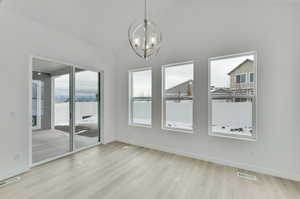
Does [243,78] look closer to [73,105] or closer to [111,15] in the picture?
→ [111,15]

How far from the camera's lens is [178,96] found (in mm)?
3965

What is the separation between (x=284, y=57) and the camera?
8.78 ft

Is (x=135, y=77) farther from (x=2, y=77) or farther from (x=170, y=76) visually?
(x=2, y=77)

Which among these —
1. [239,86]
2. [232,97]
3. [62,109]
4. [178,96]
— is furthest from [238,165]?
[62,109]

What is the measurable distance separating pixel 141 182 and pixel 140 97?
2.63 meters

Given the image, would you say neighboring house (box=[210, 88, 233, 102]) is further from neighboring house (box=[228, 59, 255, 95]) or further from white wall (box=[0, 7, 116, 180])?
white wall (box=[0, 7, 116, 180])

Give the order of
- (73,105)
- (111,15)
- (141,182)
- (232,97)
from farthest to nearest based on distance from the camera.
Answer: (73,105), (111,15), (232,97), (141,182)

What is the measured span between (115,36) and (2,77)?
2.88m

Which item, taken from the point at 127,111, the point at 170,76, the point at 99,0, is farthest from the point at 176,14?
the point at 127,111

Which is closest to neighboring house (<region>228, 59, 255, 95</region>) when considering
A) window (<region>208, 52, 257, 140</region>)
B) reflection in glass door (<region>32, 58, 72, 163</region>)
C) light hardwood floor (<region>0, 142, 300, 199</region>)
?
window (<region>208, 52, 257, 140</region>)

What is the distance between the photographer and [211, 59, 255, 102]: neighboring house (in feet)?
10.0

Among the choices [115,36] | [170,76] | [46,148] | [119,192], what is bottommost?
[119,192]

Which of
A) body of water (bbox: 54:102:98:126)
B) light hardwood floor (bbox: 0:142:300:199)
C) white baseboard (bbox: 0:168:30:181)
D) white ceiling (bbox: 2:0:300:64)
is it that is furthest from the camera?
body of water (bbox: 54:102:98:126)

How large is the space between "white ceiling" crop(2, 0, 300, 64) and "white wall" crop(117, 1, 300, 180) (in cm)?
3
